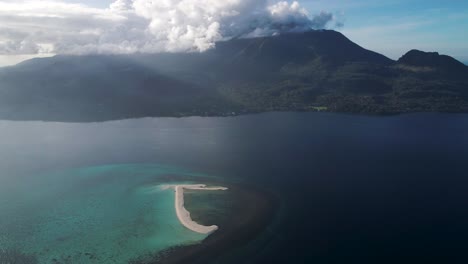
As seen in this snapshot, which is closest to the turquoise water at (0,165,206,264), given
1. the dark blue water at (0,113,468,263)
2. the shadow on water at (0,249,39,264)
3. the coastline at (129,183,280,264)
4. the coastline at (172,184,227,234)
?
the shadow on water at (0,249,39,264)

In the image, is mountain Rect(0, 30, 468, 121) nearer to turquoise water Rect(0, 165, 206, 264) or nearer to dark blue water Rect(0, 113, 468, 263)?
dark blue water Rect(0, 113, 468, 263)

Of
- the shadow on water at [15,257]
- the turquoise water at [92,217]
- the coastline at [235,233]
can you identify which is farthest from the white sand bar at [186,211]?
the shadow on water at [15,257]

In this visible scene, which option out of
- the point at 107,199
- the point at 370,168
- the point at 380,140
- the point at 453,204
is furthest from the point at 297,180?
the point at 380,140

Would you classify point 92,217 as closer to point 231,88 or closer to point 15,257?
point 15,257

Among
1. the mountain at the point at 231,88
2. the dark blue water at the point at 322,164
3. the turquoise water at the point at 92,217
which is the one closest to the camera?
the turquoise water at the point at 92,217

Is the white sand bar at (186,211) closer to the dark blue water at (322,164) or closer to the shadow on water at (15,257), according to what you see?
the dark blue water at (322,164)

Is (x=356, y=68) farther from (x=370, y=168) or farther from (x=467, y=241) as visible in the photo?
(x=467, y=241)

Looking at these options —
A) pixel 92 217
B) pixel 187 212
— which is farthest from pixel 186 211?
pixel 92 217
